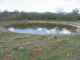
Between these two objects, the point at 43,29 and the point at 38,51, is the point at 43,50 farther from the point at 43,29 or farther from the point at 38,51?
the point at 43,29

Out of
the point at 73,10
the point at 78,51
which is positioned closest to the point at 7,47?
the point at 78,51

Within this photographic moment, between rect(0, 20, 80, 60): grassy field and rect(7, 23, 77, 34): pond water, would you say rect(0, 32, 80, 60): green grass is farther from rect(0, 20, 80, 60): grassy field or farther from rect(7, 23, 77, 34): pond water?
rect(7, 23, 77, 34): pond water

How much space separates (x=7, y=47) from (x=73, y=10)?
21940mm

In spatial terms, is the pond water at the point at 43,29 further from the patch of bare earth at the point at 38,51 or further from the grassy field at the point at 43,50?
the patch of bare earth at the point at 38,51

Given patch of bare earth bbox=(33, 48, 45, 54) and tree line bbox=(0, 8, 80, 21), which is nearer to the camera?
patch of bare earth bbox=(33, 48, 45, 54)

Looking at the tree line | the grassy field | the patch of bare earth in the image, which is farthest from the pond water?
the patch of bare earth

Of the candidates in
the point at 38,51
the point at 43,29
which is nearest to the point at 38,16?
the point at 43,29

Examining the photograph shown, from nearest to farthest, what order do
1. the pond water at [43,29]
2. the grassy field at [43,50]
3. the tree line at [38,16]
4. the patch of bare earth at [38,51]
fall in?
the grassy field at [43,50]
the patch of bare earth at [38,51]
the pond water at [43,29]
the tree line at [38,16]

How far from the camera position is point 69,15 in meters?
26.1

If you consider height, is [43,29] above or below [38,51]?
below

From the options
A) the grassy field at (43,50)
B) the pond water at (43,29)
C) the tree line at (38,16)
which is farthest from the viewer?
the tree line at (38,16)

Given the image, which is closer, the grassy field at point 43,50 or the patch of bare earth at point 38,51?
the grassy field at point 43,50

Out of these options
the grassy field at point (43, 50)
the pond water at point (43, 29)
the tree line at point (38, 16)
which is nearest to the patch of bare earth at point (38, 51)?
the grassy field at point (43, 50)

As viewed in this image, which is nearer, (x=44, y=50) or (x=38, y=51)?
(x=38, y=51)
